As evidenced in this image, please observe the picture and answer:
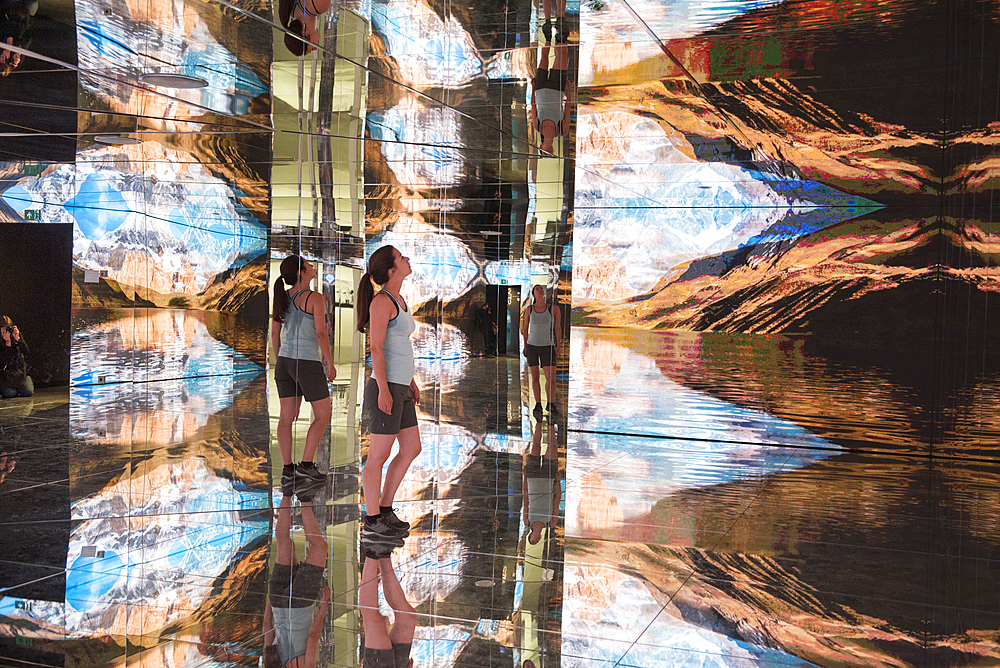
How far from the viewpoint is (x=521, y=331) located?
6953 millimetres

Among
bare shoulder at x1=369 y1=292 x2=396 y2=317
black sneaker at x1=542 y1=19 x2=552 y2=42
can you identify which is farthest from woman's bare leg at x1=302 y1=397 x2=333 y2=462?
black sneaker at x1=542 y1=19 x2=552 y2=42

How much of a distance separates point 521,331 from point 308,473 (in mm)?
2232

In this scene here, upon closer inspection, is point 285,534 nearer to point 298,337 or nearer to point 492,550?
point 492,550

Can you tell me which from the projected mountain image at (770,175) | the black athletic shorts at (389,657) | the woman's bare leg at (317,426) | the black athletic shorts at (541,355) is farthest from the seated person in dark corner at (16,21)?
the projected mountain image at (770,175)

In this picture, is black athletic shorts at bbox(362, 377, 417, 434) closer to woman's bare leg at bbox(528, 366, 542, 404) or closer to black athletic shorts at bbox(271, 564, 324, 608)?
black athletic shorts at bbox(271, 564, 324, 608)

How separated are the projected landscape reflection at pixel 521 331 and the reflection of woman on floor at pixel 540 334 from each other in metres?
0.09

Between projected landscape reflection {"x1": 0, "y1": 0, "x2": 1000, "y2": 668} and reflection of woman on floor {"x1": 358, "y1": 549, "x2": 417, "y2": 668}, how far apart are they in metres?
0.04

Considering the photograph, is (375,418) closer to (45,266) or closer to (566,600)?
(566,600)

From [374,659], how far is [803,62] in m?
7.42

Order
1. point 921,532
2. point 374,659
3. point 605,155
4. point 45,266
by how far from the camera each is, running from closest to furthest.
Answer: point 374,659 → point 921,532 → point 605,155 → point 45,266

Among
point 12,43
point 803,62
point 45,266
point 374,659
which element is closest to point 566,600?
point 374,659

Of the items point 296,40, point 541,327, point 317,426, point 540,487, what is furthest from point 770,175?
point 317,426

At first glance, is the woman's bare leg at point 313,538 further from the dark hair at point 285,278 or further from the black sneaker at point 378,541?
the dark hair at point 285,278

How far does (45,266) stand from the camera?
442 inches
